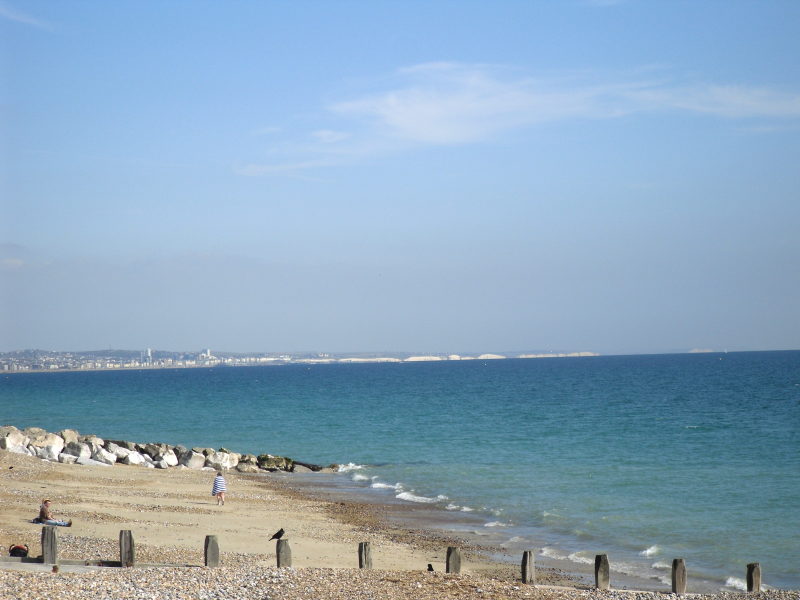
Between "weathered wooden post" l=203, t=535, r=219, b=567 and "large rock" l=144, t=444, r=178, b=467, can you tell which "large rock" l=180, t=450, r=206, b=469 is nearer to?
"large rock" l=144, t=444, r=178, b=467

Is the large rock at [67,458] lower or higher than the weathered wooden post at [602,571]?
lower

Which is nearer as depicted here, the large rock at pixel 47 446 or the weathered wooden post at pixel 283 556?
the weathered wooden post at pixel 283 556

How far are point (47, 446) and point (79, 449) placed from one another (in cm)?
179

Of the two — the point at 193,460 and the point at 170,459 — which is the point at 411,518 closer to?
the point at 193,460

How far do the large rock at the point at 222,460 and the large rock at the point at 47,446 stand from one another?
640 cm

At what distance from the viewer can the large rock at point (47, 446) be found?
3725cm

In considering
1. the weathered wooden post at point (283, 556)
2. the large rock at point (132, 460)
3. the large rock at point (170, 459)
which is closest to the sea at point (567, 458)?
the large rock at point (170, 459)

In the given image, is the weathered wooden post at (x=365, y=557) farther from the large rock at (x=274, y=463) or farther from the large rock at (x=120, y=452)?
the large rock at (x=120, y=452)

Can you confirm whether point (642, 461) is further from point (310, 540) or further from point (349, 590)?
point (349, 590)

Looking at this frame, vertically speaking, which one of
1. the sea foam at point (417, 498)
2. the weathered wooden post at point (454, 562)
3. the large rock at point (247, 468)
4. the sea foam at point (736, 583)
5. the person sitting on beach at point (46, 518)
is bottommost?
the large rock at point (247, 468)

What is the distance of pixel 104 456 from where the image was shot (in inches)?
1468

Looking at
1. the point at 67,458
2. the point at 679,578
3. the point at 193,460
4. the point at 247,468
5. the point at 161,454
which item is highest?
the point at 679,578

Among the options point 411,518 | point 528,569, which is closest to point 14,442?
point 411,518

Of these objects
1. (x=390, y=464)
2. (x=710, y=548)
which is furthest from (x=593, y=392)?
(x=710, y=548)
